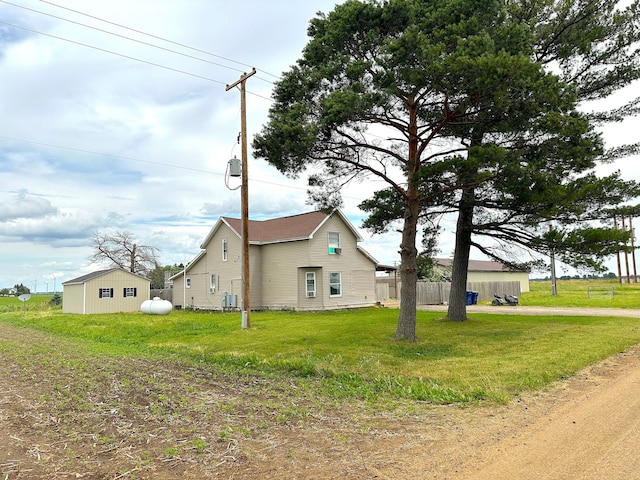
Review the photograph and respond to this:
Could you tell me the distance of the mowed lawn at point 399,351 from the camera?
312 inches

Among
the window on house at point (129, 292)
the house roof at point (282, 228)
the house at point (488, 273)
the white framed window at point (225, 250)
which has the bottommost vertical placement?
the window on house at point (129, 292)

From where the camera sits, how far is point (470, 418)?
5984 millimetres

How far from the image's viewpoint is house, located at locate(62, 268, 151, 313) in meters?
30.1

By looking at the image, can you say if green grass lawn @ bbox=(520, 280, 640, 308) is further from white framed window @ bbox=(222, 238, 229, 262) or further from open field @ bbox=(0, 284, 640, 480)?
white framed window @ bbox=(222, 238, 229, 262)

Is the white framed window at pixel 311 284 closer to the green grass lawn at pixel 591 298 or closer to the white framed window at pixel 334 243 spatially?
the white framed window at pixel 334 243

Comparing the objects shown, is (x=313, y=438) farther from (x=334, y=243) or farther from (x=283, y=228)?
(x=283, y=228)

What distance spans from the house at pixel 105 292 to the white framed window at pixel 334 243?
46.6ft

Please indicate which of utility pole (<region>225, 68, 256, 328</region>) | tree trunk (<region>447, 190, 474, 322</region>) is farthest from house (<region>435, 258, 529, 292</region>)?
utility pole (<region>225, 68, 256, 328</region>)

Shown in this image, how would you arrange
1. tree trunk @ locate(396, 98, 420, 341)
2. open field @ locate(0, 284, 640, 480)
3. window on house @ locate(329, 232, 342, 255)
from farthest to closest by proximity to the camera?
window on house @ locate(329, 232, 342, 255)
tree trunk @ locate(396, 98, 420, 341)
open field @ locate(0, 284, 640, 480)

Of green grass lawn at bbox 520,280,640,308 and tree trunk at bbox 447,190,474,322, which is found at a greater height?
tree trunk at bbox 447,190,474,322

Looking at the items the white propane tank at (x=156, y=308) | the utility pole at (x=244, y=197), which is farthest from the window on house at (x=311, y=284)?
the utility pole at (x=244, y=197)

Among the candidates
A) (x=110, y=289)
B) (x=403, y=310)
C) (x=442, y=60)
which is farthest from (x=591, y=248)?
(x=110, y=289)

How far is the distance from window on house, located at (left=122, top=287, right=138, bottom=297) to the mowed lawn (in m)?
13.4

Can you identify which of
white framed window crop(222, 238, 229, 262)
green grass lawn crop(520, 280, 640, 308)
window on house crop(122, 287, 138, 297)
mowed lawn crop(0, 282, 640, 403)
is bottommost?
mowed lawn crop(0, 282, 640, 403)
